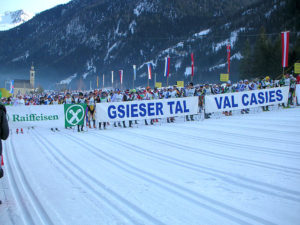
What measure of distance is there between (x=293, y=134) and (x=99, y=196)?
7.59 meters

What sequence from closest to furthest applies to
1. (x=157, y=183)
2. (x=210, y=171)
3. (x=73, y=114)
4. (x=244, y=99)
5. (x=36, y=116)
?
(x=157, y=183) < (x=210, y=171) < (x=73, y=114) < (x=36, y=116) < (x=244, y=99)

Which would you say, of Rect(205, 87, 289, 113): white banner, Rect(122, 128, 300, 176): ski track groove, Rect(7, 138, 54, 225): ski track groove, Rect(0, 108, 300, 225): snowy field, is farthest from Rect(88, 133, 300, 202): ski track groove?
Rect(205, 87, 289, 113): white banner

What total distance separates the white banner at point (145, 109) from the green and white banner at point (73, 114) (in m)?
0.92

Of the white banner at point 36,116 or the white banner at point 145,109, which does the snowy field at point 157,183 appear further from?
the white banner at point 36,116

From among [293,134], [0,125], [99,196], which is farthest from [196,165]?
[293,134]

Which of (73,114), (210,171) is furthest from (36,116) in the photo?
(210,171)

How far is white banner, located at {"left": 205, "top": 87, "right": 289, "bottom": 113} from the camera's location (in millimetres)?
15953

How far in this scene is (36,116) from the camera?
49.4ft

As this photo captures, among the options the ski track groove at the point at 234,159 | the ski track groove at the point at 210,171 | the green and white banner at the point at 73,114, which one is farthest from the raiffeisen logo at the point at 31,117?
the ski track groove at the point at 234,159

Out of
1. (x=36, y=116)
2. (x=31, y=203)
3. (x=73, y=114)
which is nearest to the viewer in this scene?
(x=31, y=203)

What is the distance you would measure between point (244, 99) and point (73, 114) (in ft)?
31.7

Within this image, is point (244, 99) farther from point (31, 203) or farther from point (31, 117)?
point (31, 203)

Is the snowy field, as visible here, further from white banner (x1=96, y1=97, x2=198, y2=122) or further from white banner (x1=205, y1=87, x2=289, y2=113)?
white banner (x1=205, y1=87, x2=289, y2=113)

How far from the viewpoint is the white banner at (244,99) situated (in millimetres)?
15953
